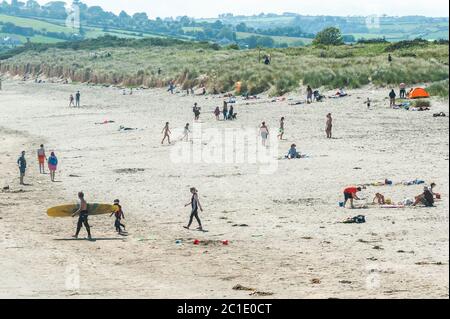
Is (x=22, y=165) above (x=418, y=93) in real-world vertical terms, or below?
below

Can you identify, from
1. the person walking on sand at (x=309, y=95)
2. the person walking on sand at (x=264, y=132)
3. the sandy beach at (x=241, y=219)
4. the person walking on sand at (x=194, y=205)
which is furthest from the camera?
the person walking on sand at (x=309, y=95)

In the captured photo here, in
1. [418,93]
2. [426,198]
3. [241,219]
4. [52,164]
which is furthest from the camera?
[418,93]

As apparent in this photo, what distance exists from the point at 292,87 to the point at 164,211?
1388 inches

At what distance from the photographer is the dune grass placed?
59.7 metres

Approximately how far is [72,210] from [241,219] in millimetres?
5585

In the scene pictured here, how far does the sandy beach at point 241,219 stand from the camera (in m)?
19.0

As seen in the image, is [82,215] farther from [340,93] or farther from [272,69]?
[272,69]

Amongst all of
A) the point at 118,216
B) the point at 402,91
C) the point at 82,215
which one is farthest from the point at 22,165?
the point at 402,91

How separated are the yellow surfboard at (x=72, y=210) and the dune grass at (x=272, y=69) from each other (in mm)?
33939

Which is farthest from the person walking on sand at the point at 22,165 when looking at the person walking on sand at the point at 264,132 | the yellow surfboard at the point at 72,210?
the person walking on sand at the point at 264,132

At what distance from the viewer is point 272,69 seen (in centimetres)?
6875

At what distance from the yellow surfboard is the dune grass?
33939 mm

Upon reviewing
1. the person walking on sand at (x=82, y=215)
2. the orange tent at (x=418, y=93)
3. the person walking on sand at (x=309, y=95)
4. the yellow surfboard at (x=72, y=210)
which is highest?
the orange tent at (x=418, y=93)

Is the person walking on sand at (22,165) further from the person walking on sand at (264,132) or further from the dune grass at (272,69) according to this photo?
the dune grass at (272,69)
